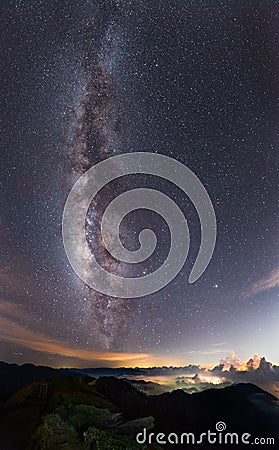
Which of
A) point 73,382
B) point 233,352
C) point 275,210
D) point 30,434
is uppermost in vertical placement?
point 275,210

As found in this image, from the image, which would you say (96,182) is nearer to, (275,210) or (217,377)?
(275,210)

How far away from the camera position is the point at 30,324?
12.1 meters

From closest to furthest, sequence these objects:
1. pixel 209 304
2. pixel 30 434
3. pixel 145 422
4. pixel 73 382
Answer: pixel 30 434, pixel 145 422, pixel 73 382, pixel 209 304

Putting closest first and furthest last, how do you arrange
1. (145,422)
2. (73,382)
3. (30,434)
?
(30,434) → (145,422) → (73,382)

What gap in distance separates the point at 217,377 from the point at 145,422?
7.17ft

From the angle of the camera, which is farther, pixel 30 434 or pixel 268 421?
pixel 268 421

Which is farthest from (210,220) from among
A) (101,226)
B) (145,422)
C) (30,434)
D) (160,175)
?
(30,434)

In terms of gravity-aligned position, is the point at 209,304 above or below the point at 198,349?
above

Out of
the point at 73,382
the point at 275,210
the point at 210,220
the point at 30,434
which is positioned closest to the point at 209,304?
the point at 210,220

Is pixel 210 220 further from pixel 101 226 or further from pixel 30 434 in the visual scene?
pixel 30 434

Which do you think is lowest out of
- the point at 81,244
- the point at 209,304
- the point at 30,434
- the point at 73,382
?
the point at 30,434

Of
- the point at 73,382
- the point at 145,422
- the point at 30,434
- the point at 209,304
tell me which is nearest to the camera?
the point at 30,434

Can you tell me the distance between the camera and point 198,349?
41.1 feet

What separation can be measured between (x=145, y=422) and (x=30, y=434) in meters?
2.41
